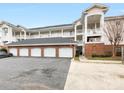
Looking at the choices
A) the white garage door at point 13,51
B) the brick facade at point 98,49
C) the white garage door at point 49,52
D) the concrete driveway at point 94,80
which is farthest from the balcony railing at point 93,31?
the white garage door at point 13,51

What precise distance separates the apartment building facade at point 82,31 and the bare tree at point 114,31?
789mm

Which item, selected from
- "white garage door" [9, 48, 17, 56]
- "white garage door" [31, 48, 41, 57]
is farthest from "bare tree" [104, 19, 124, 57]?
"white garage door" [9, 48, 17, 56]

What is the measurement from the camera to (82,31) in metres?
28.8

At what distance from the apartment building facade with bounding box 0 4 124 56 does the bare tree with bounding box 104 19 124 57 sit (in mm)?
789

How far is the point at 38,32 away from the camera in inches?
1395

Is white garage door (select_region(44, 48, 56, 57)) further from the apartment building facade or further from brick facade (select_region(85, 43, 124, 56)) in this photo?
brick facade (select_region(85, 43, 124, 56))

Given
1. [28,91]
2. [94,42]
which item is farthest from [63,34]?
[28,91]

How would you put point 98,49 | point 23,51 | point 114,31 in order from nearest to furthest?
point 114,31, point 98,49, point 23,51

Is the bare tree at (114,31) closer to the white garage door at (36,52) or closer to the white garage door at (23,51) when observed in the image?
the white garage door at (36,52)

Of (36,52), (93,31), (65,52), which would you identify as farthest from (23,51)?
(93,31)

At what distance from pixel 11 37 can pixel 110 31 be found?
24.5 meters

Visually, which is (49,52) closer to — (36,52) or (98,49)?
(36,52)

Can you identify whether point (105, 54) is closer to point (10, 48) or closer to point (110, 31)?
point (110, 31)

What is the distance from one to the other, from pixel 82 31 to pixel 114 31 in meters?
7.97
